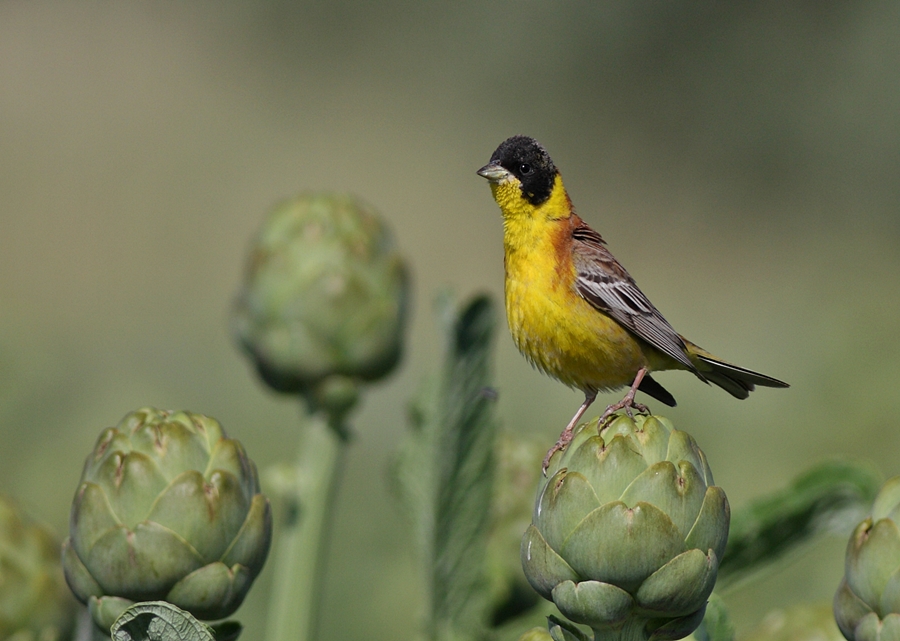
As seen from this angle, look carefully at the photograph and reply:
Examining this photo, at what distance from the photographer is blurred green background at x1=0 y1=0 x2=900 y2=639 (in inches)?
131

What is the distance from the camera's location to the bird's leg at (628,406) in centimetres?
132

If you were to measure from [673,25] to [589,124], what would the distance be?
1105mm

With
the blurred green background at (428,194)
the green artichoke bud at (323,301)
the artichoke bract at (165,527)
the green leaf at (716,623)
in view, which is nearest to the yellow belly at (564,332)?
the green artichoke bud at (323,301)

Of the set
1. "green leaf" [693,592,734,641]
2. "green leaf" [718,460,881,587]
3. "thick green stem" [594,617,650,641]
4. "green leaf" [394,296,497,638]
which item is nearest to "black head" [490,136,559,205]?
"green leaf" [394,296,497,638]

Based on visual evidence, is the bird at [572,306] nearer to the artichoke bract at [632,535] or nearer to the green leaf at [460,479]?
the green leaf at [460,479]

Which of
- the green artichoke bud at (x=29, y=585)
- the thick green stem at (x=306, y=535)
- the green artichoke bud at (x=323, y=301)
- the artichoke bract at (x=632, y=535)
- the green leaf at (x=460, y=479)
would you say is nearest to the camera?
the artichoke bract at (x=632, y=535)

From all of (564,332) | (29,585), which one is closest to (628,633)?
(29,585)

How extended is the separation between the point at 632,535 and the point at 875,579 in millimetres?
306

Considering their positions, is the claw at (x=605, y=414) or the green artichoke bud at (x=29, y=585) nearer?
the claw at (x=605, y=414)

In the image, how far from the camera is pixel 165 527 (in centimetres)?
127

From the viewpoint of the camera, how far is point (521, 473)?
7.12ft

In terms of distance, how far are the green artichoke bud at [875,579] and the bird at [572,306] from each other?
2.51 feet

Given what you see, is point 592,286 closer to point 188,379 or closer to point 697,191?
point 188,379

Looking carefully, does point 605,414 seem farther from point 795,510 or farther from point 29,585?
point 29,585
